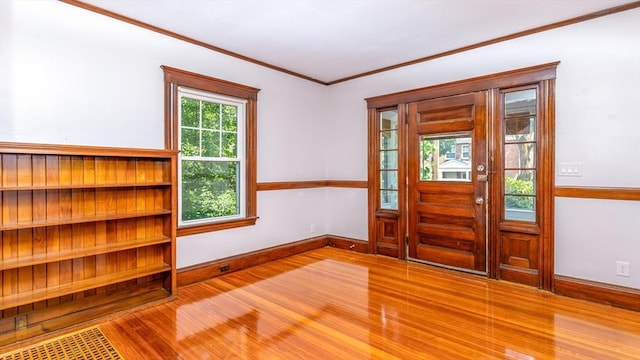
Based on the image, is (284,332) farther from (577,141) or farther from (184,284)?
(577,141)

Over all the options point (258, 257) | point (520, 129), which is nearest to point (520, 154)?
point (520, 129)

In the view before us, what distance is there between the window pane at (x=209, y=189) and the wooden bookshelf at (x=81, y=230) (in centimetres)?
41

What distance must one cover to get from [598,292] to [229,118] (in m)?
4.28

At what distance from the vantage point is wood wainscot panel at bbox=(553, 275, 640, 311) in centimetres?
285

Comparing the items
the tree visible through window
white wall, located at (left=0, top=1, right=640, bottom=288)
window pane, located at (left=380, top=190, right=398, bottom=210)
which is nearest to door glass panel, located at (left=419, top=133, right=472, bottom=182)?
window pane, located at (left=380, top=190, right=398, bottom=210)

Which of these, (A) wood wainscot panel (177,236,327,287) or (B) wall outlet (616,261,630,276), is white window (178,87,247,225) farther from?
(B) wall outlet (616,261,630,276)

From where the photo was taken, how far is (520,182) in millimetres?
3512

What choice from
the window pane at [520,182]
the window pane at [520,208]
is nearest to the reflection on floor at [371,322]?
the window pane at [520,208]

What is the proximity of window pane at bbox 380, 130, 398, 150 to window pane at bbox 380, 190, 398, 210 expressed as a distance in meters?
0.63

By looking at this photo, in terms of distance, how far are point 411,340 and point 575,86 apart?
9.46 feet

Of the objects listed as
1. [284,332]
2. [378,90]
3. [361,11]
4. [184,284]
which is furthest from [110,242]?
[378,90]

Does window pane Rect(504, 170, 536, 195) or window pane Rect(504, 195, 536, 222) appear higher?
window pane Rect(504, 170, 536, 195)

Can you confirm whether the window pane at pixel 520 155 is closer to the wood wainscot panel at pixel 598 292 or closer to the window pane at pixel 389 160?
the wood wainscot panel at pixel 598 292

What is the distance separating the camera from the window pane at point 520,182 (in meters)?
3.43
